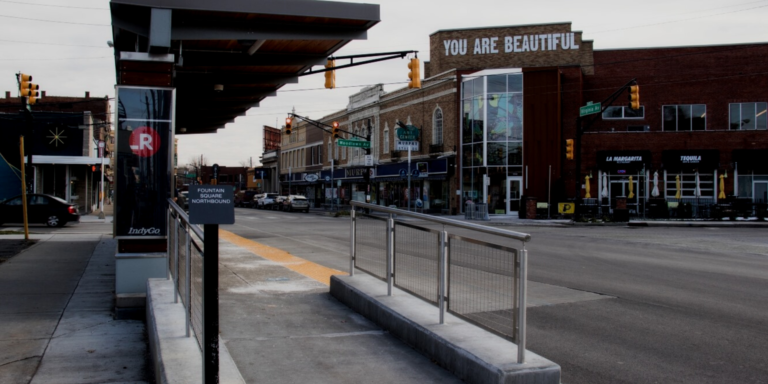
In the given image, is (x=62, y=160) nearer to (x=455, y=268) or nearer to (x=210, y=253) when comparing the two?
(x=455, y=268)

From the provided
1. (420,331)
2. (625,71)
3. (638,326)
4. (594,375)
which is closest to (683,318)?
(638,326)

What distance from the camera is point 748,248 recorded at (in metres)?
19.7

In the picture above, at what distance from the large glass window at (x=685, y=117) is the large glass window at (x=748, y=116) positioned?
1722mm

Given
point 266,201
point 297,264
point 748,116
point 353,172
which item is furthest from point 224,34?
point 266,201

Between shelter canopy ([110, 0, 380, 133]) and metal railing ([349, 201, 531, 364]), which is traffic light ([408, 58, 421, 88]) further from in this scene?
metal railing ([349, 201, 531, 364])

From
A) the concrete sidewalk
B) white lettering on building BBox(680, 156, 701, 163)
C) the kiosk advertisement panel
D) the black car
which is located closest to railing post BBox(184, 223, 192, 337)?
the concrete sidewalk

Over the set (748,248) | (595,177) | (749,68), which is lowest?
(748,248)

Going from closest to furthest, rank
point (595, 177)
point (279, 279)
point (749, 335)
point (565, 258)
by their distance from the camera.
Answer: point (749, 335) → point (279, 279) → point (565, 258) → point (595, 177)

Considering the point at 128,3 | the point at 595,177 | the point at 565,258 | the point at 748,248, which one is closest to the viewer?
the point at 128,3

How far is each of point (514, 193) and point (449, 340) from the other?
3745cm

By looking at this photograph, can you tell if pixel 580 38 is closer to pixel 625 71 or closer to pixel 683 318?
pixel 625 71

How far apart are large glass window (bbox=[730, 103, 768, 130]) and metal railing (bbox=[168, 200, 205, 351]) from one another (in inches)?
1675

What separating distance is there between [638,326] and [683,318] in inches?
36.6

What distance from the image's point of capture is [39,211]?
27734mm
